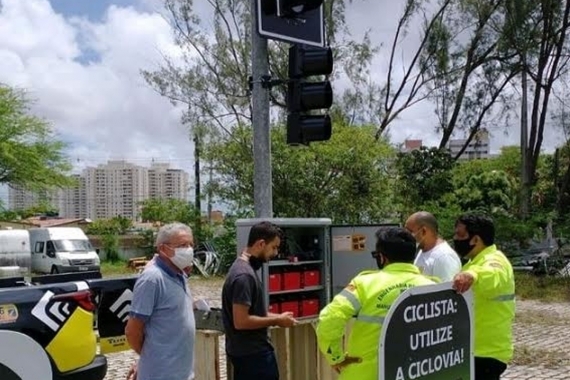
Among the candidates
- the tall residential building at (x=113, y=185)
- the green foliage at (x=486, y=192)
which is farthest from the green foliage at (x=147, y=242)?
the tall residential building at (x=113, y=185)

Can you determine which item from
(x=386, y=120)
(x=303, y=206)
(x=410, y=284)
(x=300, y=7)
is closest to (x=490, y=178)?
(x=386, y=120)

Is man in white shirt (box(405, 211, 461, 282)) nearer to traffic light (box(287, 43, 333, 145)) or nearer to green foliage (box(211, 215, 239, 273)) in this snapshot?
traffic light (box(287, 43, 333, 145))

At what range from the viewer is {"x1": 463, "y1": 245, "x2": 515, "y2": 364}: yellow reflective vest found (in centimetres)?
445

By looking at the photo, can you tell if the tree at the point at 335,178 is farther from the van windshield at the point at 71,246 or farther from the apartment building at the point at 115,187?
the apartment building at the point at 115,187

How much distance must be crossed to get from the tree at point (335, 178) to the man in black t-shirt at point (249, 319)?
16.4 m

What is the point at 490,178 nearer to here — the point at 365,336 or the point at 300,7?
the point at 300,7

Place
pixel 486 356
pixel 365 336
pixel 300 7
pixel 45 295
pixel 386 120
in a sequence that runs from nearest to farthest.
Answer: pixel 365 336 → pixel 486 356 → pixel 45 295 → pixel 300 7 → pixel 386 120

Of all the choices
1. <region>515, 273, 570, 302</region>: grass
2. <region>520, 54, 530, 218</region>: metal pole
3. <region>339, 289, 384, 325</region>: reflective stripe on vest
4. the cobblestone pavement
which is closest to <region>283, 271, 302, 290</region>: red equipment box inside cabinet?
the cobblestone pavement

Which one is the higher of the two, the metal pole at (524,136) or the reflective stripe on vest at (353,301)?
the metal pole at (524,136)

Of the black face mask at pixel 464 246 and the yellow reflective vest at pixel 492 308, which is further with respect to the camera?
the black face mask at pixel 464 246

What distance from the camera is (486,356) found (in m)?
4.48

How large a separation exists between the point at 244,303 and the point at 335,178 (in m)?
17.3

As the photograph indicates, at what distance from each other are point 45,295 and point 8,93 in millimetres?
37597

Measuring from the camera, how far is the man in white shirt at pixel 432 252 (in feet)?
17.7
